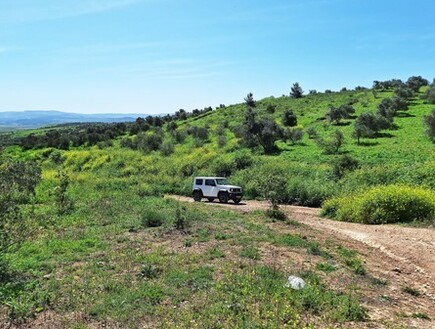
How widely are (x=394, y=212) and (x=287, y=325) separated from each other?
1447 cm

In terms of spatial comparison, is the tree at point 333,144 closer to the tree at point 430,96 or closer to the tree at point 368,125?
the tree at point 368,125

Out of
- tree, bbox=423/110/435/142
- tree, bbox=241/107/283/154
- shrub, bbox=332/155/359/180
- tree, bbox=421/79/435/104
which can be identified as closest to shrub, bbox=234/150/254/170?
tree, bbox=241/107/283/154

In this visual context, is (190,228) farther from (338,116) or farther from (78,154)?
(78,154)

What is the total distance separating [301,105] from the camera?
74.1 m

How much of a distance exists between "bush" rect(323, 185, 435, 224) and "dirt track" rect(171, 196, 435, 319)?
3.06 ft

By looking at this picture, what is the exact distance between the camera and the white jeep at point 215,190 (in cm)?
2941

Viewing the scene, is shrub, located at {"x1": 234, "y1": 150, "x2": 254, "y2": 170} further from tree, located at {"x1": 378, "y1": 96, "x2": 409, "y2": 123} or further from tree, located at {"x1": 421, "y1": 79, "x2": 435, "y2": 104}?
tree, located at {"x1": 421, "y1": 79, "x2": 435, "y2": 104}

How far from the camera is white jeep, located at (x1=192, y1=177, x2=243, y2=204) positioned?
2941cm

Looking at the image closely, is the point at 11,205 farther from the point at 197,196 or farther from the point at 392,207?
the point at 197,196

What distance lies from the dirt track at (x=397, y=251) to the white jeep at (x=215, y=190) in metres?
7.91

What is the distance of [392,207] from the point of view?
20625 mm

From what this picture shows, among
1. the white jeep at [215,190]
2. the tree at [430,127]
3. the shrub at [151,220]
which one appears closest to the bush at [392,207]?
the white jeep at [215,190]

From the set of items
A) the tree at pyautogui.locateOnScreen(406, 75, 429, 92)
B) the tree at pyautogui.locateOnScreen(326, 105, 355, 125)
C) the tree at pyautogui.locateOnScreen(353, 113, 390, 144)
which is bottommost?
the tree at pyautogui.locateOnScreen(353, 113, 390, 144)

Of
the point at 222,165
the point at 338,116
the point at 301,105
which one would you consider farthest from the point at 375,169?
the point at 301,105
